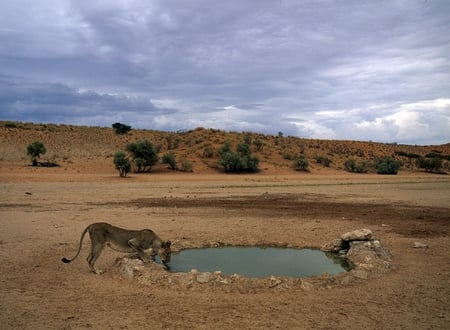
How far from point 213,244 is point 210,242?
16cm

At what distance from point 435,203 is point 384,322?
20.5 metres

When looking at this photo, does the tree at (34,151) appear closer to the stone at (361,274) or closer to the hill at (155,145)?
the hill at (155,145)

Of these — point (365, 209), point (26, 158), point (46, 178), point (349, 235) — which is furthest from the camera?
point (26, 158)

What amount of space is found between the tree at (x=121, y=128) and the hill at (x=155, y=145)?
90 cm

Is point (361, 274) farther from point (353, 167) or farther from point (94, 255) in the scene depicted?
point (353, 167)

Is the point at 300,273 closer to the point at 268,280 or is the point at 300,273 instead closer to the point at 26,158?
the point at 268,280

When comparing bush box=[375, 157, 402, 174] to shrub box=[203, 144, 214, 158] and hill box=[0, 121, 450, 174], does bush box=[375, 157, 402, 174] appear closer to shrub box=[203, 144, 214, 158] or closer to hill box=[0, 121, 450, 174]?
hill box=[0, 121, 450, 174]

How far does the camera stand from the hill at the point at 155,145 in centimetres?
4738

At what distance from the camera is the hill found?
47.4m

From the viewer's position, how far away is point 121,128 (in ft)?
246

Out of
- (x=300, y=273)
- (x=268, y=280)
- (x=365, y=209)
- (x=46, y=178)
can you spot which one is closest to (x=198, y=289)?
(x=268, y=280)

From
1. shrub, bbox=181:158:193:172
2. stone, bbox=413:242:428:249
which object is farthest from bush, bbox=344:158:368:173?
stone, bbox=413:242:428:249

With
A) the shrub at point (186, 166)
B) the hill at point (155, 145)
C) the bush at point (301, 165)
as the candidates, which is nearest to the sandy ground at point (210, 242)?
the shrub at point (186, 166)

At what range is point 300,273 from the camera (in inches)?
456
